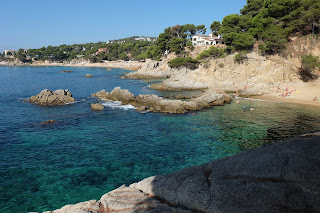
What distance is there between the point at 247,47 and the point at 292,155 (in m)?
65.1

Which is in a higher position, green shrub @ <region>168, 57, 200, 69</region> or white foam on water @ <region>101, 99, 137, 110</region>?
green shrub @ <region>168, 57, 200, 69</region>

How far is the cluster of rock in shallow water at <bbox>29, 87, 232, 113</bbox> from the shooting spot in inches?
1587

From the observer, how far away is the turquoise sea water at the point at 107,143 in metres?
17.1

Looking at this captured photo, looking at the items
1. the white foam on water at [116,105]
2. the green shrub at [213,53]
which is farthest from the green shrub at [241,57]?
the white foam on water at [116,105]

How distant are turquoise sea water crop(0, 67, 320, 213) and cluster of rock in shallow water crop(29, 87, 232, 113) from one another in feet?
6.69

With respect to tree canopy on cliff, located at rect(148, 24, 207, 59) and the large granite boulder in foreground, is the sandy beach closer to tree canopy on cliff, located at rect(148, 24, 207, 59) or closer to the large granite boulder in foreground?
the large granite boulder in foreground

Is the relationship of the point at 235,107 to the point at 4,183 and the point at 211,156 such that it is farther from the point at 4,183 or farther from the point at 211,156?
the point at 4,183

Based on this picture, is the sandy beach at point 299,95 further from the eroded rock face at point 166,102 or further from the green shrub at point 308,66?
the eroded rock face at point 166,102

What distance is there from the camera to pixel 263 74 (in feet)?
189

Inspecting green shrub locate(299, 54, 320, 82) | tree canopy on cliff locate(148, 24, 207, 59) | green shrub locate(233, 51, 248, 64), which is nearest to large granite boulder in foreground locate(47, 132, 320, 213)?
green shrub locate(299, 54, 320, 82)

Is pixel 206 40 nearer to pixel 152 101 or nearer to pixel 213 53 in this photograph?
pixel 213 53

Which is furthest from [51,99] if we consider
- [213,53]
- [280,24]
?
[280,24]

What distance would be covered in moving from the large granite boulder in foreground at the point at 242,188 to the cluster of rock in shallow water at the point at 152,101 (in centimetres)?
2945

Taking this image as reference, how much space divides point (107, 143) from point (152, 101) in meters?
20.9
